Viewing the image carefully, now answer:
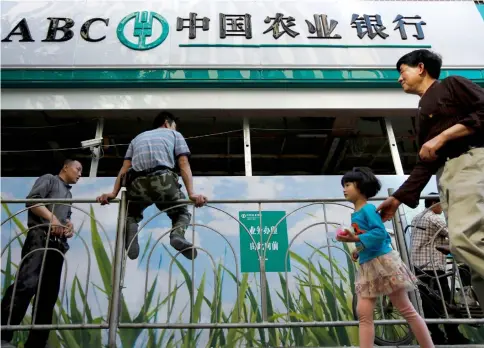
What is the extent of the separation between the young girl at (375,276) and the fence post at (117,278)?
1.52 m

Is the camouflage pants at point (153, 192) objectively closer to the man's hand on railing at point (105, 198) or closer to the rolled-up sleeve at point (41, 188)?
the man's hand on railing at point (105, 198)

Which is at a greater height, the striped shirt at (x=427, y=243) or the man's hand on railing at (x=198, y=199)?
the man's hand on railing at (x=198, y=199)

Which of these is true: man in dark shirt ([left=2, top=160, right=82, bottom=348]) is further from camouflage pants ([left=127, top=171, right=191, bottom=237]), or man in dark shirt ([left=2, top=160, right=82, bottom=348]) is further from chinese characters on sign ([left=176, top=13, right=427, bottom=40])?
chinese characters on sign ([left=176, top=13, right=427, bottom=40])

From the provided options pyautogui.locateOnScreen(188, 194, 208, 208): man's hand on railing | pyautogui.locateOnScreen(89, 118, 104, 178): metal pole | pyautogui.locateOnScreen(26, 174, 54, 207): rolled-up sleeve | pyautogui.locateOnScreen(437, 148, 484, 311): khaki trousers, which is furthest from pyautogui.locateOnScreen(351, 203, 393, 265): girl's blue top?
pyautogui.locateOnScreen(89, 118, 104, 178): metal pole

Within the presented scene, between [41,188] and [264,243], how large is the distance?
6.68ft

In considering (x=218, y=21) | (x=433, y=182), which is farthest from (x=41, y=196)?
(x=433, y=182)

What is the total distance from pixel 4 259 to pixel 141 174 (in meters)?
1.66

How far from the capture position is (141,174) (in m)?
3.13

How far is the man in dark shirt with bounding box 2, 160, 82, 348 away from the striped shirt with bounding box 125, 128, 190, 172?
0.70m

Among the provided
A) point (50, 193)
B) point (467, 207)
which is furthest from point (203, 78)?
point (467, 207)

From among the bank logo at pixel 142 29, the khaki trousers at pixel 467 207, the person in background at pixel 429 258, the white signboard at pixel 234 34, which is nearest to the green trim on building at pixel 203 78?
the white signboard at pixel 234 34

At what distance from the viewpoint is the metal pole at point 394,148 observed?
476cm

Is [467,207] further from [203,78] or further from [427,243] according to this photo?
[203,78]

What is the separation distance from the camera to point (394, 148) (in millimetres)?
4938
